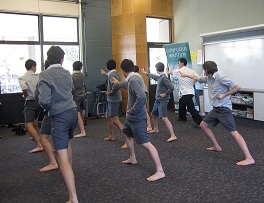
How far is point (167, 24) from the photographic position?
8.73 m

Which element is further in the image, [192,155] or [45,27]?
[45,27]

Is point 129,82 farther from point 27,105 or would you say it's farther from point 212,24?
point 212,24

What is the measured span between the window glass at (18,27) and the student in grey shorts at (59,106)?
489cm

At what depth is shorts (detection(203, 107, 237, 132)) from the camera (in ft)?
12.3

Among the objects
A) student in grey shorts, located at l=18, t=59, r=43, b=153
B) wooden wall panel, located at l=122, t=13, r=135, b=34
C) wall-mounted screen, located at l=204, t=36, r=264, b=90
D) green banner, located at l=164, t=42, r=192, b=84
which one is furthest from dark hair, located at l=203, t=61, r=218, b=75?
wooden wall panel, located at l=122, t=13, r=135, b=34

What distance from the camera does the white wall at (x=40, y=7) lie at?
22.1 ft

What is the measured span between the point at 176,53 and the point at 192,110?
2117 millimetres

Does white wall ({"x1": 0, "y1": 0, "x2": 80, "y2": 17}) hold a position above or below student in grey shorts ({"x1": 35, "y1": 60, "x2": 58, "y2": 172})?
above

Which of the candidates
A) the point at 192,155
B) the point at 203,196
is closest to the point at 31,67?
the point at 192,155

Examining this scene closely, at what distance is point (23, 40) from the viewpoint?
7098 millimetres

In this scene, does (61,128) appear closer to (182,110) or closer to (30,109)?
(30,109)

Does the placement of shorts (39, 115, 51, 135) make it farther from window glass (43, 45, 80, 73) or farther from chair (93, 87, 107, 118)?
window glass (43, 45, 80, 73)

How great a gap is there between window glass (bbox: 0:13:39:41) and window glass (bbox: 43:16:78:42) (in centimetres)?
27

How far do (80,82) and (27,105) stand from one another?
122 centimetres
